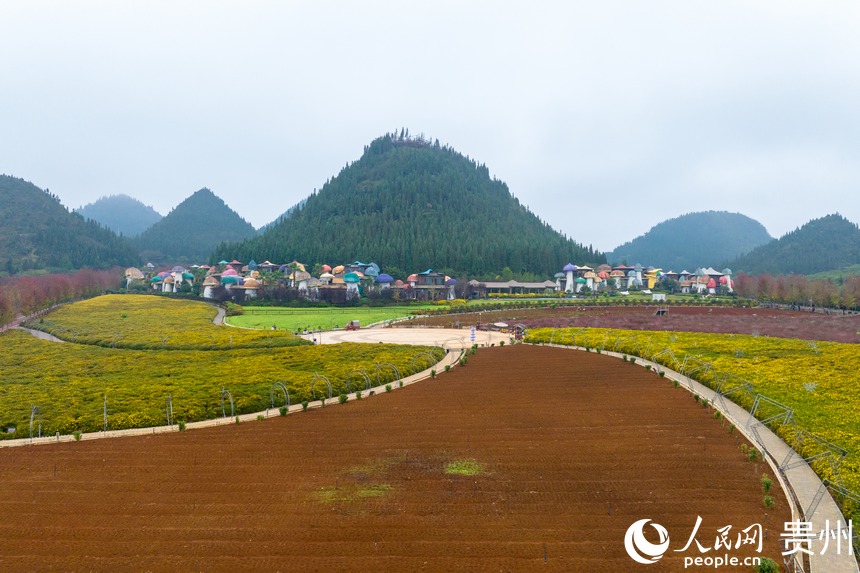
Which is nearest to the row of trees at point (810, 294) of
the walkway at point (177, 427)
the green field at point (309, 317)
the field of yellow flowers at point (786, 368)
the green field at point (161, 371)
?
the field of yellow flowers at point (786, 368)

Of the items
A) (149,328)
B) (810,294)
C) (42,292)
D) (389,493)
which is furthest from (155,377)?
(810,294)

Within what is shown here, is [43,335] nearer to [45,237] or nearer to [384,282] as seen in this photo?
[384,282]

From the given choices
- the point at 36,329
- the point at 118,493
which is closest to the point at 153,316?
the point at 36,329

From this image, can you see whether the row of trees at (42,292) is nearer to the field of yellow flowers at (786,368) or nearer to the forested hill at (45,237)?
the forested hill at (45,237)

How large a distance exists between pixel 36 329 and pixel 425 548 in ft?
208

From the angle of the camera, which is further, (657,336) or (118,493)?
(657,336)

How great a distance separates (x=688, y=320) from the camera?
5803 cm

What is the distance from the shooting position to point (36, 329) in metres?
54.9

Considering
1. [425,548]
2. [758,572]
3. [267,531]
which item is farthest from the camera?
[267,531]

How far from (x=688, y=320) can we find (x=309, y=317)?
51.6 meters

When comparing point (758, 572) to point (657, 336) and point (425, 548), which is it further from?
point (657, 336)

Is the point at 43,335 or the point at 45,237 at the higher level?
the point at 45,237

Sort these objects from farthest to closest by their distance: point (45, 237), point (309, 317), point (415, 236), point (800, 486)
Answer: point (45, 237) → point (415, 236) → point (309, 317) → point (800, 486)

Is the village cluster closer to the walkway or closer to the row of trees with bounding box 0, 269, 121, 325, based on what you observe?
the row of trees with bounding box 0, 269, 121, 325
